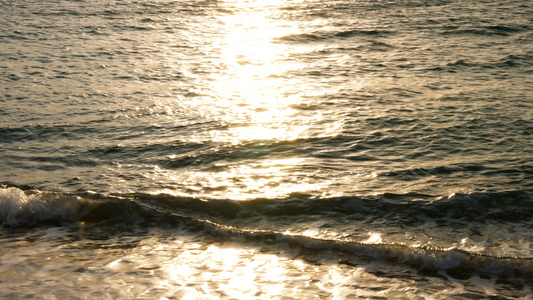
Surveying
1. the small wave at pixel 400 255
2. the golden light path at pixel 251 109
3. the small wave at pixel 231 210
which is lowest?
the small wave at pixel 400 255

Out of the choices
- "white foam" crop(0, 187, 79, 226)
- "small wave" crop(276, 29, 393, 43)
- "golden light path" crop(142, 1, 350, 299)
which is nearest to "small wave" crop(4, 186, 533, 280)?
"white foam" crop(0, 187, 79, 226)

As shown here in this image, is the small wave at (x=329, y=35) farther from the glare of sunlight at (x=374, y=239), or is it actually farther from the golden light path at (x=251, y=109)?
the glare of sunlight at (x=374, y=239)

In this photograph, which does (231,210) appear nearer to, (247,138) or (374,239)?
(374,239)

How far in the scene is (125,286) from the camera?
197 inches

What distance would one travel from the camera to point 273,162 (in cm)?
754

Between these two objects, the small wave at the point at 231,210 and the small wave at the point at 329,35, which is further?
the small wave at the point at 329,35

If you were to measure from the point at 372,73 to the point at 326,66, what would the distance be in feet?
3.30

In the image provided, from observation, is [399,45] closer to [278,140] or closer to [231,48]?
[231,48]

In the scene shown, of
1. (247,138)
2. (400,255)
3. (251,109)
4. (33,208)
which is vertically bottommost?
(400,255)

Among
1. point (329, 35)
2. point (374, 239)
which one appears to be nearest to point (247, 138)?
point (374, 239)

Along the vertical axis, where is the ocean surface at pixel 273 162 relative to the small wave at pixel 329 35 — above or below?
below

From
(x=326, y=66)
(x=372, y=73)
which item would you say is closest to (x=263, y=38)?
(x=326, y=66)

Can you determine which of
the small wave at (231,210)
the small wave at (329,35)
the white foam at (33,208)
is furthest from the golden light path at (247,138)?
the white foam at (33,208)

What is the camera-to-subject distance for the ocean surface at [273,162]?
520cm
